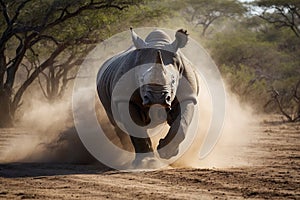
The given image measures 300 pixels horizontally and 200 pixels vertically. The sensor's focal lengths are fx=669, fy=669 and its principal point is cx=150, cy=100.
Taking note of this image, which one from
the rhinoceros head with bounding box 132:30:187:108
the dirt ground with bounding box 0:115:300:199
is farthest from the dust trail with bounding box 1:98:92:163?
the rhinoceros head with bounding box 132:30:187:108

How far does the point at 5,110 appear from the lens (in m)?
17.2

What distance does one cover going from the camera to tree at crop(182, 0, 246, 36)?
3547 centimetres

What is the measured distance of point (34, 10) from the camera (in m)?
18.1

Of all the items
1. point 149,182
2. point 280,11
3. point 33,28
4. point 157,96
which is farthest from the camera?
point 280,11

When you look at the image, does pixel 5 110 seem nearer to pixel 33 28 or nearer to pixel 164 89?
pixel 33 28

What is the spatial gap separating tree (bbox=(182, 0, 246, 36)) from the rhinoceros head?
26758mm

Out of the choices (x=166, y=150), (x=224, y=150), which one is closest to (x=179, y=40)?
(x=166, y=150)

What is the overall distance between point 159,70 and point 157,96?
28 cm

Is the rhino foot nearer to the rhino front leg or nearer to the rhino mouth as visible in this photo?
the rhino front leg

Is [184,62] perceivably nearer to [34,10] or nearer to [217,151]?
[217,151]

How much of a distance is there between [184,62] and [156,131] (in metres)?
0.99

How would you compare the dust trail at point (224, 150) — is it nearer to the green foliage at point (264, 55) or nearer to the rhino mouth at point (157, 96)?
the rhino mouth at point (157, 96)

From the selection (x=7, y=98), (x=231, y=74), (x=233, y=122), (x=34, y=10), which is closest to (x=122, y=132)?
(x=233, y=122)

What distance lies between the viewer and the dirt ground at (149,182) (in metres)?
5.56
